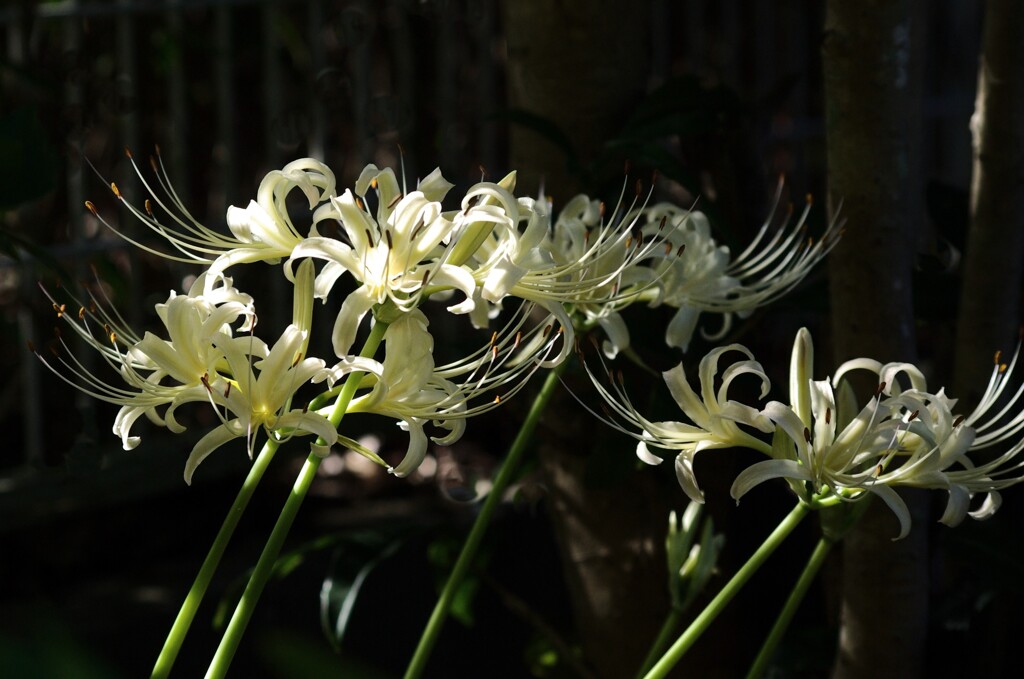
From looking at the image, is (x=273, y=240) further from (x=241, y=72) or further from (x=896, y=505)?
(x=241, y=72)

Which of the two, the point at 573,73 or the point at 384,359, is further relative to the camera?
the point at 573,73

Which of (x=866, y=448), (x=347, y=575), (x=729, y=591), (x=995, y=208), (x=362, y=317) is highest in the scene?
(x=995, y=208)

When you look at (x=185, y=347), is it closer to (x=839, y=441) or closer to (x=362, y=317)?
(x=362, y=317)

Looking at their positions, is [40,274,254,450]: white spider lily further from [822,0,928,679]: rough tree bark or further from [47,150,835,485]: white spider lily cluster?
[822,0,928,679]: rough tree bark

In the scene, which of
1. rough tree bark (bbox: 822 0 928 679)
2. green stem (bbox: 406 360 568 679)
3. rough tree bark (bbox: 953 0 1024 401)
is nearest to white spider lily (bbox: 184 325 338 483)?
green stem (bbox: 406 360 568 679)

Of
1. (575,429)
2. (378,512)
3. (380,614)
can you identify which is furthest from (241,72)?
(575,429)

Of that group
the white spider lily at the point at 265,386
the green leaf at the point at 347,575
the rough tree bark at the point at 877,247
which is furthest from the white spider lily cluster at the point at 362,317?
the green leaf at the point at 347,575

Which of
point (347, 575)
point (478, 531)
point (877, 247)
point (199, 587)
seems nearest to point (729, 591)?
point (478, 531)

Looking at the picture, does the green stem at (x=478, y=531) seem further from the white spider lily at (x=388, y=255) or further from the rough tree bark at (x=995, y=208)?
the rough tree bark at (x=995, y=208)
